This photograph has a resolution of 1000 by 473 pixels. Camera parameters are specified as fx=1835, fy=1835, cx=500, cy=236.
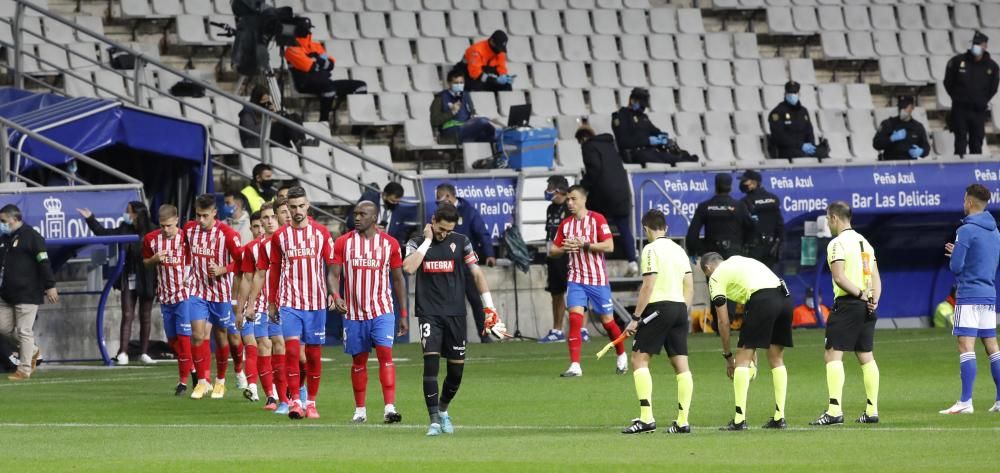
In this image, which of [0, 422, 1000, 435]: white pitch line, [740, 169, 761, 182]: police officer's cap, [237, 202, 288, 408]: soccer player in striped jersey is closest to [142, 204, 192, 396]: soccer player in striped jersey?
[237, 202, 288, 408]: soccer player in striped jersey

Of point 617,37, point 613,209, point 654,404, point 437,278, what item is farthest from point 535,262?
point 437,278

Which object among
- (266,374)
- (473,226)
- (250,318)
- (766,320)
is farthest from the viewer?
(473,226)

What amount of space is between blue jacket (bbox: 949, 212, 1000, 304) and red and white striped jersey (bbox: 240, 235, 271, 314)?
234 inches

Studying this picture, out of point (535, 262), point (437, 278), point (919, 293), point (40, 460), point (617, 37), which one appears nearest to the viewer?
point (40, 460)

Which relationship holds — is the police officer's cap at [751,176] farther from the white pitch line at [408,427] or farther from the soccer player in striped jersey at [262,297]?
the white pitch line at [408,427]

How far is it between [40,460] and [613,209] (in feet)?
43.6

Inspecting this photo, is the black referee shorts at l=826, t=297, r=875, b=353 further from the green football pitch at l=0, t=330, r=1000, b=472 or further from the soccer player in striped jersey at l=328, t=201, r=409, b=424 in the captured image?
the soccer player in striped jersey at l=328, t=201, r=409, b=424

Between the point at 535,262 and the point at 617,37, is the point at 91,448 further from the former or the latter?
the point at 617,37

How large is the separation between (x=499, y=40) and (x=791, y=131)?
198 inches

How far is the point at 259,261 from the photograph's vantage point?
16.3 metres

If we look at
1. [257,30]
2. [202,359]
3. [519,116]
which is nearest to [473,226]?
[519,116]

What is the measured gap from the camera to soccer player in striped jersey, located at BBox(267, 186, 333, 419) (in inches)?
623

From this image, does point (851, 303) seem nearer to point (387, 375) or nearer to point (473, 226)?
point (387, 375)

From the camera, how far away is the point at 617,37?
33.1 meters
